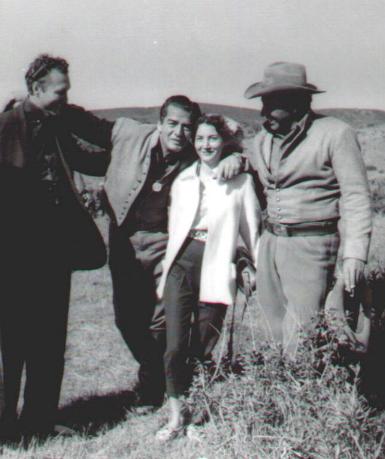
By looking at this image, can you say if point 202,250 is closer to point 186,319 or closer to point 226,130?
point 186,319

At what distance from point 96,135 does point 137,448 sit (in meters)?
2.13

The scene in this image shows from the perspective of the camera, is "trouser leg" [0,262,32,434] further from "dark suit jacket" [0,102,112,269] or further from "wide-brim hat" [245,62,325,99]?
"wide-brim hat" [245,62,325,99]

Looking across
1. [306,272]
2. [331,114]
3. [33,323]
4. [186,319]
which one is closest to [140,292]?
[186,319]

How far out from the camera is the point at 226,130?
4578mm

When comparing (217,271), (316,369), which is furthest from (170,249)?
(316,369)

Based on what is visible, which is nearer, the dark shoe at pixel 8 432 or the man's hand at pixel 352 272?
the man's hand at pixel 352 272

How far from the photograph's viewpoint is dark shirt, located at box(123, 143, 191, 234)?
4.85 m

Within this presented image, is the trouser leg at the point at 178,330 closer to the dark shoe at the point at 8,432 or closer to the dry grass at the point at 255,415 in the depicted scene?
the dry grass at the point at 255,415

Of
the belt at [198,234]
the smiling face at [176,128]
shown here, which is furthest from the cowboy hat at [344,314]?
the smiling face at [176,128]

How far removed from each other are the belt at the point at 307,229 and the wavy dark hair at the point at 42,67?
1690mm

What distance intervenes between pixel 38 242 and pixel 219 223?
116 centimetres

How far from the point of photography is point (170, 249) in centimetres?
470

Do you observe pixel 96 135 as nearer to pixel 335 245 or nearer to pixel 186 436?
pixel 335 245

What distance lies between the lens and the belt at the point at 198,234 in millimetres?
4645
